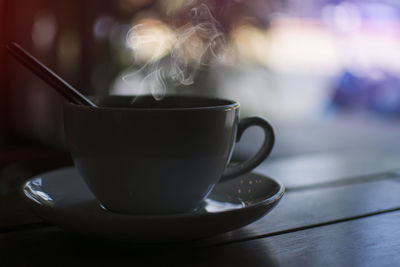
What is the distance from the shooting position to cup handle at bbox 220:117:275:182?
1.79 ft

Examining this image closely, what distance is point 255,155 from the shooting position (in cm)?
56

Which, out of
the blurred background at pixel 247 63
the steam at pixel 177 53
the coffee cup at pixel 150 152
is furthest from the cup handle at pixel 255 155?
the steam at pixel 177 53

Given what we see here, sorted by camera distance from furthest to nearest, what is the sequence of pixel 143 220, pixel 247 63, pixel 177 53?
pixel 247 63
pixel 177 53
pixel 143 220

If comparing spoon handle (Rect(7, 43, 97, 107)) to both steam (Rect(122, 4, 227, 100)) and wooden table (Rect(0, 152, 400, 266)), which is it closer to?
wooden table (Rect(0, 152, 400, 266))

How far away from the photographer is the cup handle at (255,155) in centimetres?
55

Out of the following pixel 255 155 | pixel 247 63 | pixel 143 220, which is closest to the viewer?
pixel 143 220

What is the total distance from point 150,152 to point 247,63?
2853 millimetres

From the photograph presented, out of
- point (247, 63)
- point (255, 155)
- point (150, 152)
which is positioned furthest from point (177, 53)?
point (150, 152)

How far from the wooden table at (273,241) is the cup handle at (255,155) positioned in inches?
2.3

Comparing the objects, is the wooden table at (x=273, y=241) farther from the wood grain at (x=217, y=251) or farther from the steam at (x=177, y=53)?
the steam at (x=177, y=53)

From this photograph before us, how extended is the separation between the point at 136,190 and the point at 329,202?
10.1 inches

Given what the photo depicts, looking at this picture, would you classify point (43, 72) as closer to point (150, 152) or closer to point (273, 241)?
point (150, 152)

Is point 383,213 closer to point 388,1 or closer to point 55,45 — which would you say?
point 55,45

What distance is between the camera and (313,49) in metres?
5.14
